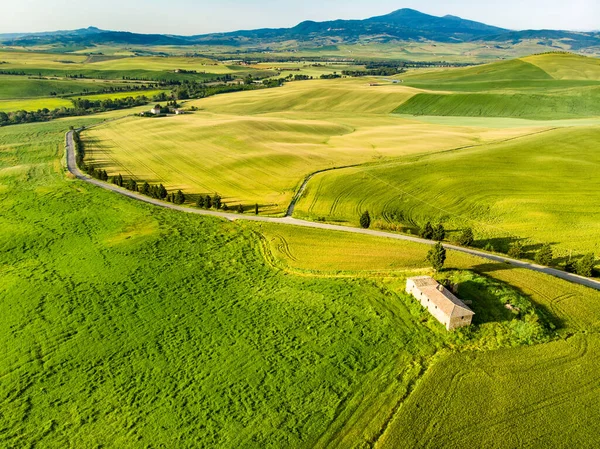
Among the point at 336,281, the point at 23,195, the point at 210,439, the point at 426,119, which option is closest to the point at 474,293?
the point at 336,281

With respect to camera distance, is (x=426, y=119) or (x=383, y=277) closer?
(x=383, y=277)

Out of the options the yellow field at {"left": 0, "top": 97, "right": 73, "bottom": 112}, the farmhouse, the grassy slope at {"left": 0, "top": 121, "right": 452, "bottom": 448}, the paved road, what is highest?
the yellow field at {"left": 0, "top": 97, "right": 73, "bottom": 112}

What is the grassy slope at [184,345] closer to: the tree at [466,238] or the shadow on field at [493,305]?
the shadow on field at [493,305]

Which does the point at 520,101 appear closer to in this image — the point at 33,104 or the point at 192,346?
the point at 192,346

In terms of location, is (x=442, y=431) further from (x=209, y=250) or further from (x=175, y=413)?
(x=209, y=250)

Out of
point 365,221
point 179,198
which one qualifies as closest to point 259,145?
point 179,198

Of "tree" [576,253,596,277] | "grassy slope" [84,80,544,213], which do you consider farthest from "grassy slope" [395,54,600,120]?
"tree" [576,253,596,277]

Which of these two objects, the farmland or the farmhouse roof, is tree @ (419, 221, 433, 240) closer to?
the farmland
